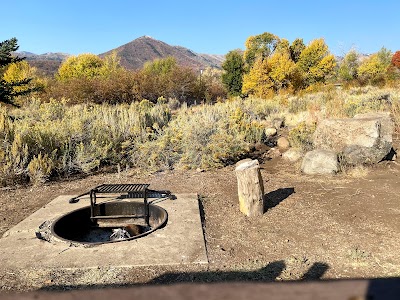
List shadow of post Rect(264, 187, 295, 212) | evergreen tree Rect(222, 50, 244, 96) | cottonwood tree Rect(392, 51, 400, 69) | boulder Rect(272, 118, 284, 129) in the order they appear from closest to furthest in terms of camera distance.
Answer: shadow of post Rect(264, 187, 295, 212), boulder Rect(272, 118, 284, 129), evergreen tree Rect(222, 50, 244, 96), cottonwood tree Rect(392, 51, 400, 69)

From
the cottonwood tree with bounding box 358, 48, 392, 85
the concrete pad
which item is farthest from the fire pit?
the cottonwood tree with bounding box 358, 48, 392, 85

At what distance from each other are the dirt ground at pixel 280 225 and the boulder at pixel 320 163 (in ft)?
0.66

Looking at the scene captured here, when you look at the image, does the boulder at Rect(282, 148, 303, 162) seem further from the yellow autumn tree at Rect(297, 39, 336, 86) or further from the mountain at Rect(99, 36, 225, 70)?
the mountain at Rect(99, 36, 225, 70)

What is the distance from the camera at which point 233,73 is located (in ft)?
117

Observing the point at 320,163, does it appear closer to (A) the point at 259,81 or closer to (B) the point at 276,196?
(B) the point at 276,196

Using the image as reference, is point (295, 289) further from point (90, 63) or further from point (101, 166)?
point (90, 63)

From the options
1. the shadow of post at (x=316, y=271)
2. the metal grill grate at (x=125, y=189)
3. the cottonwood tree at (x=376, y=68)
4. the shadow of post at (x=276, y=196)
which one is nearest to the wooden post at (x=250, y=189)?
the shadow of post at (x=276, y=196)

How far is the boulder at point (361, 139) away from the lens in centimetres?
732

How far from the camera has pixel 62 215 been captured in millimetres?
4770

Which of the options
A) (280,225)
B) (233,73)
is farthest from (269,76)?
(280,225)

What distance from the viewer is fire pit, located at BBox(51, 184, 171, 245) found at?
4793 mm

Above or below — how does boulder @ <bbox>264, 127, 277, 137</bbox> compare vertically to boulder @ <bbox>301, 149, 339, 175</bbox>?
above

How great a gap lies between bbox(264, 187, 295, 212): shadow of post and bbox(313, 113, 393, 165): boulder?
2.07 metres

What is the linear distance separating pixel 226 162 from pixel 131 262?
489cm
